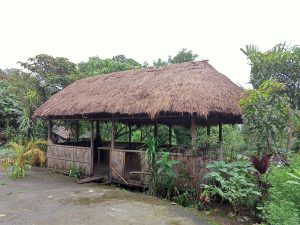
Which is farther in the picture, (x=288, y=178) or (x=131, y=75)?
(x=131, y=75)

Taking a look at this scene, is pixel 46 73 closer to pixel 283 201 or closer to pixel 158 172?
pixel 158 172

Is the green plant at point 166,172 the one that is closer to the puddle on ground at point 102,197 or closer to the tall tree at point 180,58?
the puddle on ground at point 102,197

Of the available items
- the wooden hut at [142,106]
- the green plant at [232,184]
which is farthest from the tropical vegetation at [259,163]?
the wooden hut at [142,106]

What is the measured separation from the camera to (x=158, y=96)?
876 centimetres

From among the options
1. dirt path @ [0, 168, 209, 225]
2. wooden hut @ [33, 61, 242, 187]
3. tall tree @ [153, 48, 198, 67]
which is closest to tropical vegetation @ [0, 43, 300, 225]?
wooden hut @ [33, 61, 242, 187]

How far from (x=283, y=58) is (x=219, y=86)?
2151mm

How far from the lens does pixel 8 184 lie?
905 cm

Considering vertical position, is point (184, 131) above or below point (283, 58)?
below

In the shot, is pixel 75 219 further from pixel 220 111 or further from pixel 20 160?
pixel 20 160

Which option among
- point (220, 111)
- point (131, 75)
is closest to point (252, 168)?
point (220, 111)

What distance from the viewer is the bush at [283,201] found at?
4.38m

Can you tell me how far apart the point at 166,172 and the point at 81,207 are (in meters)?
2.07

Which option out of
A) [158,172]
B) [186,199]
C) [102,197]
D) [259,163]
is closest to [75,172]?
[102,197]

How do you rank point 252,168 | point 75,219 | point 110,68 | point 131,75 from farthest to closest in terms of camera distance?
point 110,68
point 131,75
point 252,168
point 75,219
